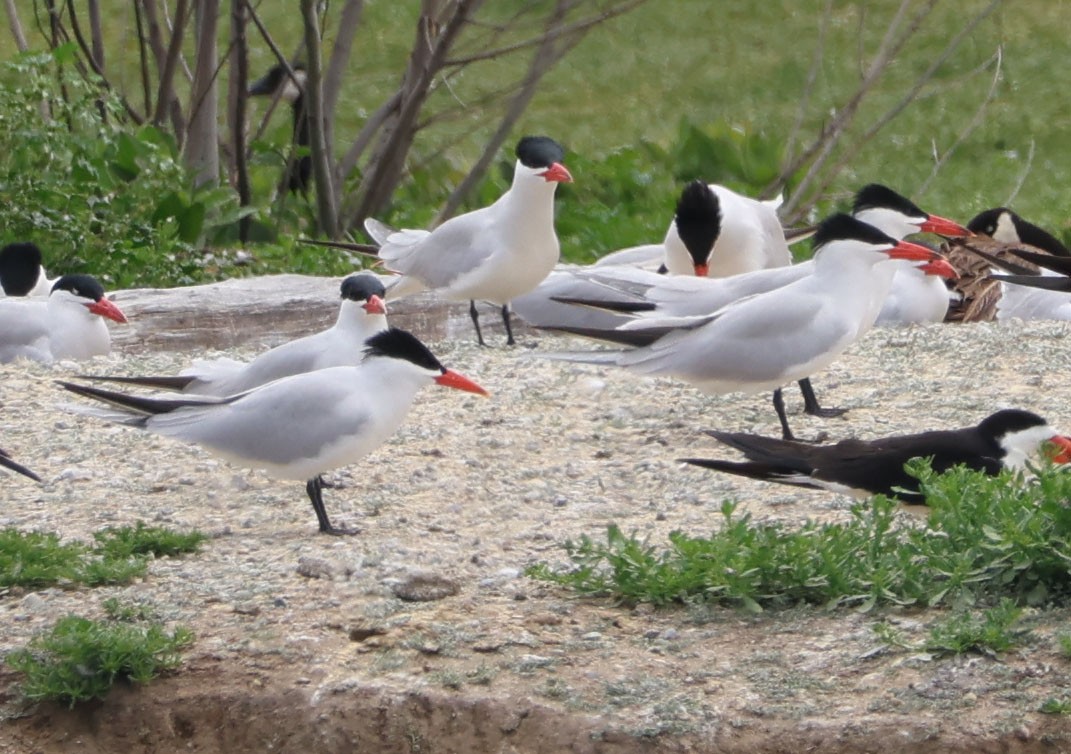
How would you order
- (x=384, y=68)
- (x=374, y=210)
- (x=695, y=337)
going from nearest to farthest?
(x=695, y=337) → (x=374, y=210) → (x=384, y=68)

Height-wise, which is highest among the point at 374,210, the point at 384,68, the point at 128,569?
the point at 384,68

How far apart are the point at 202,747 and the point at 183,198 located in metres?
5.58

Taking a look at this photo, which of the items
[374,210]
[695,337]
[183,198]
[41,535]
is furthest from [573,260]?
→ [41,535]

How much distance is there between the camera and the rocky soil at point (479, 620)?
11.0ft

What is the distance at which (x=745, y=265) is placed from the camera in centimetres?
764

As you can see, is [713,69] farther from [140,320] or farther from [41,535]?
[41,535]

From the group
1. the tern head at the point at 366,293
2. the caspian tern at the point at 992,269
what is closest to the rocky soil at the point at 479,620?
the tern head at the point at 366,293

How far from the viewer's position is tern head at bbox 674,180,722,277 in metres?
7.36

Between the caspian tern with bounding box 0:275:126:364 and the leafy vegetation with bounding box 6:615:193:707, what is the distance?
3734 mm

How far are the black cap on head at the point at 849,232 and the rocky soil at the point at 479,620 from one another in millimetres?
584

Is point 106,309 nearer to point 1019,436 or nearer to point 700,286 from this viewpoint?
point 700,286

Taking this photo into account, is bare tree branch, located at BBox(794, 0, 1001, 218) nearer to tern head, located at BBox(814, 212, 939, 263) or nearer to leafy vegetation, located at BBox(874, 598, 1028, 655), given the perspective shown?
tern head, located at BBox(814, 212, 939, 263)

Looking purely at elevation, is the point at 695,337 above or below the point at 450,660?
above

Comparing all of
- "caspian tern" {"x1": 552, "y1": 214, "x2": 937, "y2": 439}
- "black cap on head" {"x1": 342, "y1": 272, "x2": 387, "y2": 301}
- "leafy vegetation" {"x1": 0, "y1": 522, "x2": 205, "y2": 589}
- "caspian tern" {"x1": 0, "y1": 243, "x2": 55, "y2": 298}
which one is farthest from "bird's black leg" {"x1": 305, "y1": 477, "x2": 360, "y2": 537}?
"caspian tern" {"x1": 0, "y1": 243, "x2": 55, "y2": 298}
